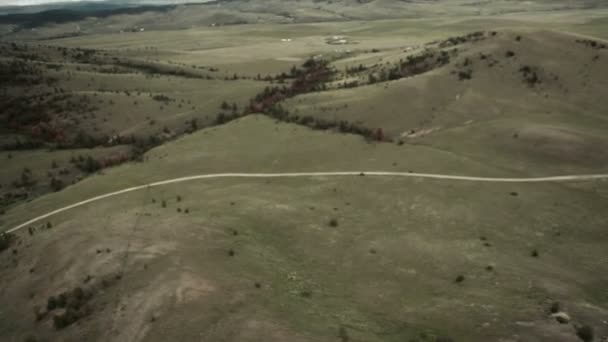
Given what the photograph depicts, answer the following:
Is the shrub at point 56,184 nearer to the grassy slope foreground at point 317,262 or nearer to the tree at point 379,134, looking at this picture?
the grassy slope foreground at point 317,262

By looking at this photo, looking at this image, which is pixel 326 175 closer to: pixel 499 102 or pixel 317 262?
pixel 317 262

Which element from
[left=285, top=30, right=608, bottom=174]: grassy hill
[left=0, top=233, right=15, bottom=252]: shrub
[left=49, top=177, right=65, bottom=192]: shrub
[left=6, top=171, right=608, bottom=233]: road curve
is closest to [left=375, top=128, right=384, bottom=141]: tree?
[left=285, top=30, right=608, bottom=174]: grassy hill

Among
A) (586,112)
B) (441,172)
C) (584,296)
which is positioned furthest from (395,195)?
(586,112)

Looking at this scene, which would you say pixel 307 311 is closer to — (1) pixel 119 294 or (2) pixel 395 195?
(1) pixel 119 294

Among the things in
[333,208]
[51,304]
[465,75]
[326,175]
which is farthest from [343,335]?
[465,75]

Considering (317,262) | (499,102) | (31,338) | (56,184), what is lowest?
(56,184)

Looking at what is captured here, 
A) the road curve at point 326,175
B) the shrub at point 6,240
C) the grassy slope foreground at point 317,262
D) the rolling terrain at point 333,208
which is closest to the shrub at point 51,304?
the grassy slope foreground at point 317,262

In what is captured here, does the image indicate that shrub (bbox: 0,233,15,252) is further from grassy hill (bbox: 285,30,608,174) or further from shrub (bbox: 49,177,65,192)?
grassy hill (bbox: 285,30,608,174)
